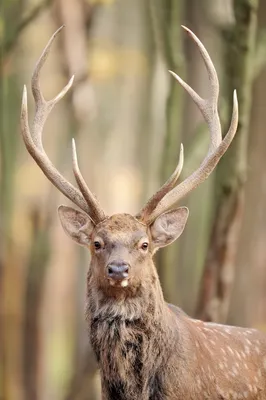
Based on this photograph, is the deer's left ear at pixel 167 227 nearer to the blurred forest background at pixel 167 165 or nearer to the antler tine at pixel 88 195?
the antler tine at pixel 88 195

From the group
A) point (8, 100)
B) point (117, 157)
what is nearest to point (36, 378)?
point (8, 100)

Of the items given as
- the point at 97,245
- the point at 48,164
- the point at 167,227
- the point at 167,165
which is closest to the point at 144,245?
the point at 97,245

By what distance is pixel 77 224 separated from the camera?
9039 millimetres

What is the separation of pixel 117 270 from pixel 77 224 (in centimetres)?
92

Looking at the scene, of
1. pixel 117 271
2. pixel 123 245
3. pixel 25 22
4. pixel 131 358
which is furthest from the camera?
pixel 25 22

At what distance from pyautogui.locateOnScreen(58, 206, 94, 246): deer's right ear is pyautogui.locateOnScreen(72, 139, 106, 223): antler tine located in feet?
0.39

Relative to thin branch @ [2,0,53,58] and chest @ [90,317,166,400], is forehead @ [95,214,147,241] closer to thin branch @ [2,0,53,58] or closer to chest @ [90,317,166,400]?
chest @ [90,317,166,400]

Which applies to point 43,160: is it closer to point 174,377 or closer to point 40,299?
point 174,377

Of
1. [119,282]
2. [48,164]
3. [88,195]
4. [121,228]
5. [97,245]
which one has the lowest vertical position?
[119,282]

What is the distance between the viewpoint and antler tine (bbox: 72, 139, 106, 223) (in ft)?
28.1

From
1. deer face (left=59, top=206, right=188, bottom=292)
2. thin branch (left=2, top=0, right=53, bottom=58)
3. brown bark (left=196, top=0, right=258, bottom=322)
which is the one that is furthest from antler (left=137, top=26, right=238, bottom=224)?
thin branch (left=2, top=0, right=53, bottom=58)

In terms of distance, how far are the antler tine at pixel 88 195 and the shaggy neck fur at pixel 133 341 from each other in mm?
514

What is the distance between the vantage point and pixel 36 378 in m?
16.4

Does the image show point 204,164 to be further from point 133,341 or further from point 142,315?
point 133,341
